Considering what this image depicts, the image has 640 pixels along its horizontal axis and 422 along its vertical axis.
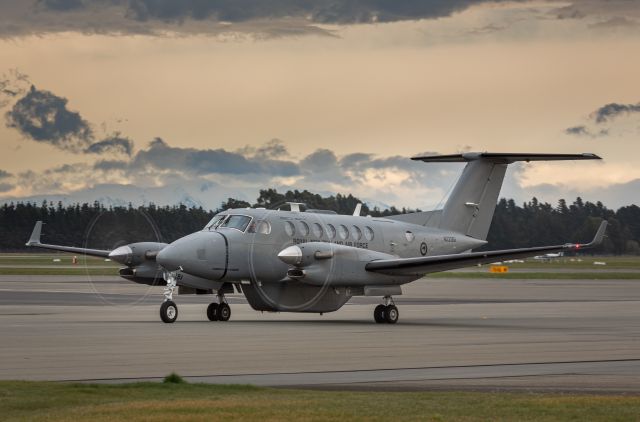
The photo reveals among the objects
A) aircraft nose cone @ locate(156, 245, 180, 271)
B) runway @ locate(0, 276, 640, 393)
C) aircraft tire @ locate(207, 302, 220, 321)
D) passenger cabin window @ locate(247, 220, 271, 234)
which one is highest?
passenger cabin window @ locate(247, 220, 271, 234)

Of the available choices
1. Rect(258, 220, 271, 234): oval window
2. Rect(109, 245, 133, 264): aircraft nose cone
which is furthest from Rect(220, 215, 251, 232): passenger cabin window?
Rect(109, 245, 133, 264): aircraft nose cone

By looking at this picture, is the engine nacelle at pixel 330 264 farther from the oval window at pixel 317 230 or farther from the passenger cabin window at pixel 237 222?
the passenger cabin window at pixel 237 222

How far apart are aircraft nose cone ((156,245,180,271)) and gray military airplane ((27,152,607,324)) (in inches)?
1.2

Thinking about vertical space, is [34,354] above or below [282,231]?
below

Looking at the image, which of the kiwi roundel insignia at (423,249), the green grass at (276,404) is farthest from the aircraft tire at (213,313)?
the green grass at (276,404)

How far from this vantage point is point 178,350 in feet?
77.2

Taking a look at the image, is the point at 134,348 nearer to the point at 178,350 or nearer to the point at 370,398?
the point at 178,350

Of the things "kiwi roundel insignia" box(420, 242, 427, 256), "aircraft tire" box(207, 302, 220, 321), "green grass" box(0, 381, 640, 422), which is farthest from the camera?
"kiwi roundel insignia" box(420, 242, 427, 256)

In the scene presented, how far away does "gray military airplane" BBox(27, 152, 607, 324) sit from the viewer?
34.0 m

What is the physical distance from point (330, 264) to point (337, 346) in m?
9.79

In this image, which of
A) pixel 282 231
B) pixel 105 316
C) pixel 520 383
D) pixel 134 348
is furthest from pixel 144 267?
pixel 520 383

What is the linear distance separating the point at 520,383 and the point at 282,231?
18.3 metres

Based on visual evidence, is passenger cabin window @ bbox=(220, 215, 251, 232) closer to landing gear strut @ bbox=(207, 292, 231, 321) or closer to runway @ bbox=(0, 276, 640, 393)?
landing gear strut @ bbox=(207, 292, 231, 321)

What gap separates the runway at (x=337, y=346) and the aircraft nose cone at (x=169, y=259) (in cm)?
184
